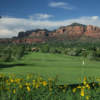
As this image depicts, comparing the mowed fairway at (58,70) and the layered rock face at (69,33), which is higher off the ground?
the layered rock face at (69,33)

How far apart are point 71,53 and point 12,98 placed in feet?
134

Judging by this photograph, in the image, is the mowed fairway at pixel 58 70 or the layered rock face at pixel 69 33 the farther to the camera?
the layered rock face at pixel 69 33

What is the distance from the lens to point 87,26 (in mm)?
182625

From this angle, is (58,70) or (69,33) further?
(69,33)

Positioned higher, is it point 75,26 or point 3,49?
point 75,26

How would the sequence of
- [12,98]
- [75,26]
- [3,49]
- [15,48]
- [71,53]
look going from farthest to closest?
[75,26]
[71,53]
[15,48]
[3,49]
[12,98]

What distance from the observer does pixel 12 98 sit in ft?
13.6

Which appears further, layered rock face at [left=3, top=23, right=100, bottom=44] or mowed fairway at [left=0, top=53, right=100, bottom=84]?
layered rock face at [left=3, top=23, right=100, bottom=44]

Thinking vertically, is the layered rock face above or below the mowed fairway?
above

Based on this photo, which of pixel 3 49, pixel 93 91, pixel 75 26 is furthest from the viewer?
pixel 75 26

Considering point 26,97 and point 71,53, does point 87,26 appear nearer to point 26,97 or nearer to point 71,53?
point 71,53

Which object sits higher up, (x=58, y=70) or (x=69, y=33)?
(x=69, y=33)

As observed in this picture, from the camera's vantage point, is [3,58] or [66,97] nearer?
[66,97]

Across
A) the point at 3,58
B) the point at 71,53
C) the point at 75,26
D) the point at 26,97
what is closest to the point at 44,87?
the point at 26,97
